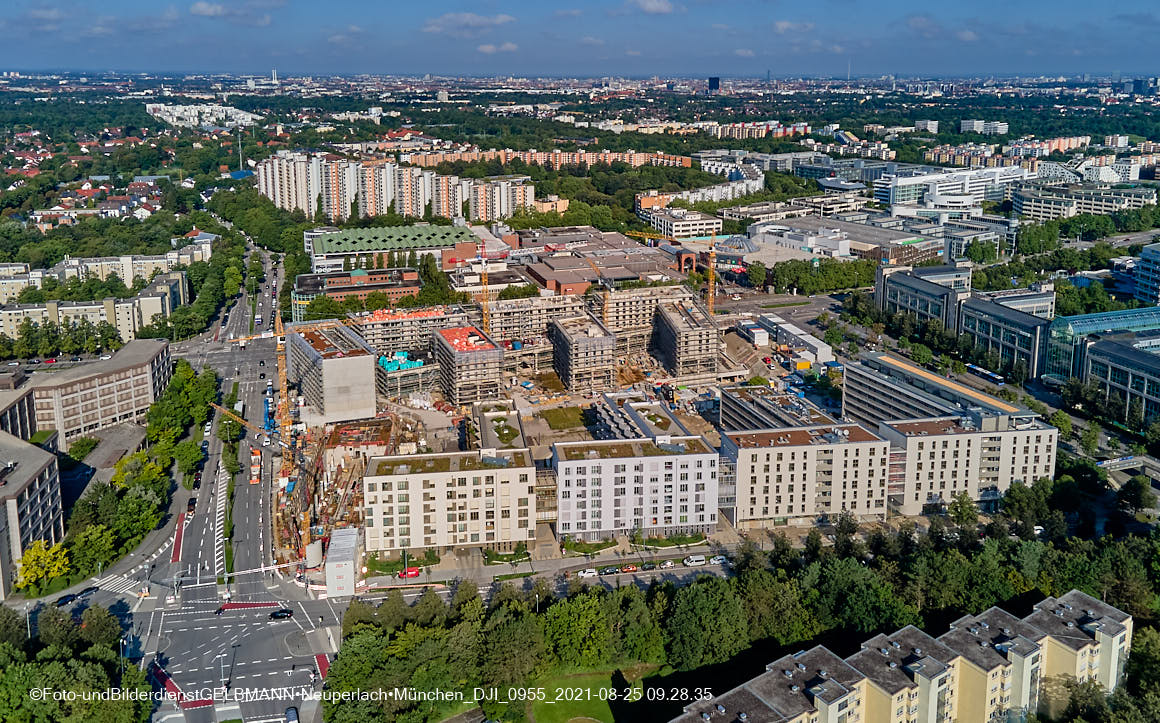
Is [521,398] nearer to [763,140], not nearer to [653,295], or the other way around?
[653,295]

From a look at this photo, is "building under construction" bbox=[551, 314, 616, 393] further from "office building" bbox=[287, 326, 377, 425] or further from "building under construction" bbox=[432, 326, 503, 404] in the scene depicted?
"office building" bbox=[287, 326, 377, 425]

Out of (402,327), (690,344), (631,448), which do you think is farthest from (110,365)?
(690,344)

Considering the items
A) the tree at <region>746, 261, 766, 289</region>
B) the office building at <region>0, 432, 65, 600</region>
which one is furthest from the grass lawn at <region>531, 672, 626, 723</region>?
the tree at <region>746, 261, 766, 289</region>

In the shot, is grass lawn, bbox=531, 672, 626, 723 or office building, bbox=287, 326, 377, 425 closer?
grass lawn, bbox=531, 672, 626, 723

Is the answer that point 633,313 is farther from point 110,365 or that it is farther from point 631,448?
point 110,365

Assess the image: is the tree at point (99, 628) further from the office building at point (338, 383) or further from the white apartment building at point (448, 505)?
the office building at point (338, 383)

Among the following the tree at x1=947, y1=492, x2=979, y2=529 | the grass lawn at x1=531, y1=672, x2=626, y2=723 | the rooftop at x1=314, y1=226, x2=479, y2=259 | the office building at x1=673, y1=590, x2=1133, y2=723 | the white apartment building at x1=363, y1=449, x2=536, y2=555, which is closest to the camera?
the office building at x1=673, y1=590, x2=1133, y2=723

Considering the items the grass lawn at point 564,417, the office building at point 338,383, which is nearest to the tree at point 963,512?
the grass lawn at point 564,417
